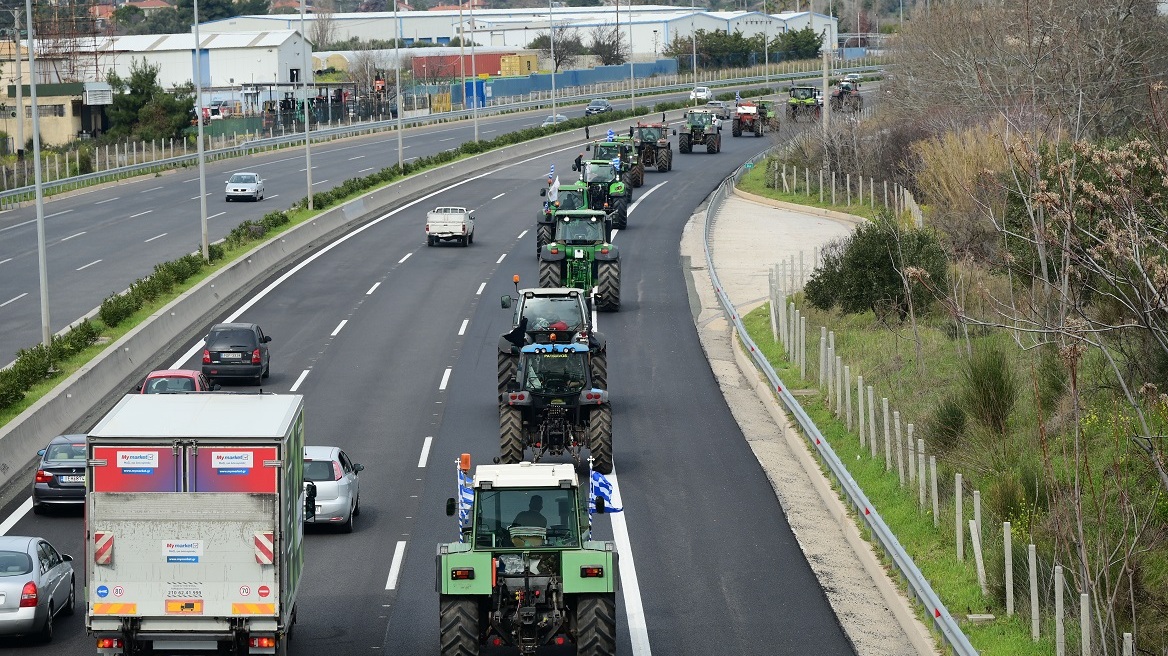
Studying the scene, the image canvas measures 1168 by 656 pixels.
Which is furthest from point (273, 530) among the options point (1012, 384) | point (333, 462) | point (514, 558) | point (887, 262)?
point (887, 262)

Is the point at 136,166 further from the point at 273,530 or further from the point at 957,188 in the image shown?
the point at 273,530

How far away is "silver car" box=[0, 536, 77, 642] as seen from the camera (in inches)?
731

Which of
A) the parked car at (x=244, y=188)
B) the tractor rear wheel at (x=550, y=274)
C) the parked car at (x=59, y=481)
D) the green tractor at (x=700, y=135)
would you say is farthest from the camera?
the green tractor at (x=700, y=135)

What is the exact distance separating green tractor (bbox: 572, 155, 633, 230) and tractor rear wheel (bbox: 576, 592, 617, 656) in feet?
144

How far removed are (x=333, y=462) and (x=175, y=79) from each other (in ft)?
433

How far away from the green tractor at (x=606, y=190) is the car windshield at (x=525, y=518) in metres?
43.3

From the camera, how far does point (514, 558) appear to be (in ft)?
56.9

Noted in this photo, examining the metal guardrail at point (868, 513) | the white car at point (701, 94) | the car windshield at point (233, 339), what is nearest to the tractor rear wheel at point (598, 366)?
the metal guardrail at point (868, 513)

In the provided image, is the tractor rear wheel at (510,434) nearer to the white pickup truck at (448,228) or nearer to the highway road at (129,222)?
the highway road at (129,222)

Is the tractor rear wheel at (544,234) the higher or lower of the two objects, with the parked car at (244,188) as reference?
lower

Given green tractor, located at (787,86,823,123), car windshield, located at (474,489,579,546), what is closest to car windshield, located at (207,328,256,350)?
car windshield, located at (474,489,579,546)

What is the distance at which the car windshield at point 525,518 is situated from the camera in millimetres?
17406

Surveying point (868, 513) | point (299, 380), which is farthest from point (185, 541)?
point (299, 380)

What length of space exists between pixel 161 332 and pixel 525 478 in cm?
2543
